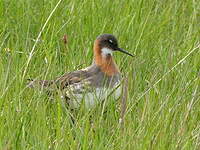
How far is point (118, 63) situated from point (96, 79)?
24.0 inches

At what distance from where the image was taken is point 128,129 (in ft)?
13.4

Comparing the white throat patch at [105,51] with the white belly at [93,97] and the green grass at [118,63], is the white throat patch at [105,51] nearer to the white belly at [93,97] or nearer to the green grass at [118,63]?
the green grass at [118,63]

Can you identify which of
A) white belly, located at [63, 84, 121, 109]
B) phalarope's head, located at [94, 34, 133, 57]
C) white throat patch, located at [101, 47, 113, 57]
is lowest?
white belly, located at [63, 84, 121, 109]

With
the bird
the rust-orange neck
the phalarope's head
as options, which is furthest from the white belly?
the phalarope's head

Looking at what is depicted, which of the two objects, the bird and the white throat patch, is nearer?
the bird

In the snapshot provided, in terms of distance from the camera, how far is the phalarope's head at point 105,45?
5.79 meters

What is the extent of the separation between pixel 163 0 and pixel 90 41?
127cm

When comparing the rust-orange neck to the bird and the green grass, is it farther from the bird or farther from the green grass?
the green grass

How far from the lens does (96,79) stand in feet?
18.3

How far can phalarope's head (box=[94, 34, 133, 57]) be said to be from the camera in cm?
579

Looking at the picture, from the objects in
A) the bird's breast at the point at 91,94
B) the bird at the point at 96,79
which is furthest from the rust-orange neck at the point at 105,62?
the bird's breast at the point at 91,94

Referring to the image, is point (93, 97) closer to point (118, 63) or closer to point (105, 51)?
point (105, 51)

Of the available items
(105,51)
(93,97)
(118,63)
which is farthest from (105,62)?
(93,97)

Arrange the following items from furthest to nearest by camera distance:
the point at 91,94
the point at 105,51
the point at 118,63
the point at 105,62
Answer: the point at 118,63
the point at 105,51
the point at 105,62
the point at 91,94
